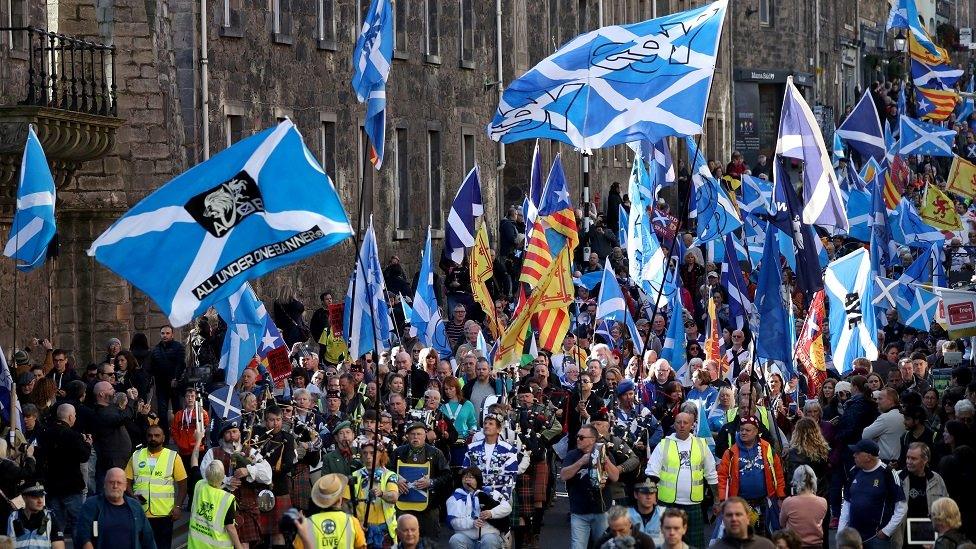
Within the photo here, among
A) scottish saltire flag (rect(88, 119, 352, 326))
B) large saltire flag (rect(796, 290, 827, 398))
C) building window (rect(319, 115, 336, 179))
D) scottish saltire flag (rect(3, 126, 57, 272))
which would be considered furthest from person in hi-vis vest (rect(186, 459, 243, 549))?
building window (rect(319, 115, 336, 179))

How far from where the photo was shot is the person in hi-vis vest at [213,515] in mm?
15938

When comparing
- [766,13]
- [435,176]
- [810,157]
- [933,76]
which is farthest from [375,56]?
[766,13]

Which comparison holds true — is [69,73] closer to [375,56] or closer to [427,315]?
[427,315]

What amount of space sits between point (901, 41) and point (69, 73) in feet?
145

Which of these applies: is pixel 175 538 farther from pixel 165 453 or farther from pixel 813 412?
pixel 813 412

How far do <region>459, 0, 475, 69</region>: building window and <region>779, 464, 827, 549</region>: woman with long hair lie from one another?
27274 millimetres

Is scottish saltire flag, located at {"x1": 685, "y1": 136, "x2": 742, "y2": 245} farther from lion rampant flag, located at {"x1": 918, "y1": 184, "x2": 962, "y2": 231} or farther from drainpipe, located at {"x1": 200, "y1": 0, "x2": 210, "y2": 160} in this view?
drainpipe, located at {"x1": 200, "y1": 0, "x2": 210, "y2": 160}

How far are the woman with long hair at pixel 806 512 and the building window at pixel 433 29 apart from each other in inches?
1017

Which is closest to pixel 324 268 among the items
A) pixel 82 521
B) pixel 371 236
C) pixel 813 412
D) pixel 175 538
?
pixel 371 236

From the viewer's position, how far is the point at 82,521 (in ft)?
50.5

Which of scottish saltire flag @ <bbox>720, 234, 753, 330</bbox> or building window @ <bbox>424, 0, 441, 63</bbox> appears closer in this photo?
scottish saltire flag @ <bbox>720, 234, 753, 330</bbox>

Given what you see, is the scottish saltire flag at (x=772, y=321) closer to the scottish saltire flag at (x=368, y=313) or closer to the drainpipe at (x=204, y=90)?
the scottish saltire flag at (x=368, y=313)

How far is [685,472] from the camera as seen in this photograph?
16969 mm

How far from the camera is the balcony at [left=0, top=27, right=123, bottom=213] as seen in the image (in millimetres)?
25219
